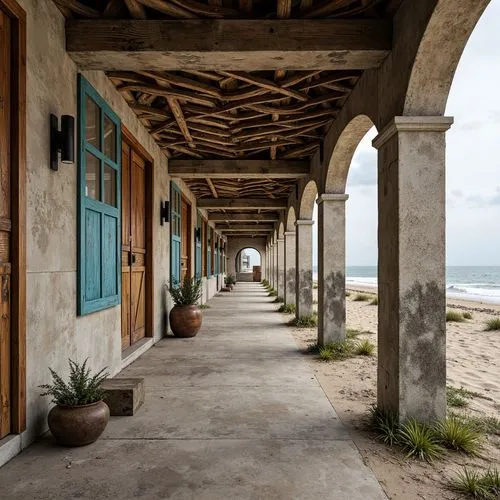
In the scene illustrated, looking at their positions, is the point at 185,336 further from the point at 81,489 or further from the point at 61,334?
the point at 81,489

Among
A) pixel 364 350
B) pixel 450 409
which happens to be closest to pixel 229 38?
pixel 450 409

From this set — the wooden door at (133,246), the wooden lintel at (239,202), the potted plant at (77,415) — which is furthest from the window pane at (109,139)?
the wooden lintel at (239,202)

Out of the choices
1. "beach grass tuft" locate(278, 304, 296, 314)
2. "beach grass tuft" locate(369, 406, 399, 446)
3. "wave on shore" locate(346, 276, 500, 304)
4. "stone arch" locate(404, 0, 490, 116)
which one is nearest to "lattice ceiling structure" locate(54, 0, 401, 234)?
"stone arch" locate(404, 0, 490, 116)

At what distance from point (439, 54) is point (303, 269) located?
6.27 metres

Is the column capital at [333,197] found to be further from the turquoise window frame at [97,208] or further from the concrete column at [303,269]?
the turquoise window frame at [97,208]

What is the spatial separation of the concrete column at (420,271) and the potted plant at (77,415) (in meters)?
2.11

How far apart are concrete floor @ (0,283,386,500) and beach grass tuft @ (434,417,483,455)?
637 mm

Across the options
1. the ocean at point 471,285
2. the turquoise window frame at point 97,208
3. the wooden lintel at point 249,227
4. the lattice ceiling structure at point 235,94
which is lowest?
the ocean at point 471,285

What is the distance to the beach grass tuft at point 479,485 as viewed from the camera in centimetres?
221

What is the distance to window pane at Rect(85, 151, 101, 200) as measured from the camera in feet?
12.7

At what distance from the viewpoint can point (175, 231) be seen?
822 centimetres

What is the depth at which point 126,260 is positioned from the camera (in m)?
5.38

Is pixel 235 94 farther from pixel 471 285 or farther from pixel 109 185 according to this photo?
pixel 471 285

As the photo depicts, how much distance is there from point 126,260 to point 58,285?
2.17m
